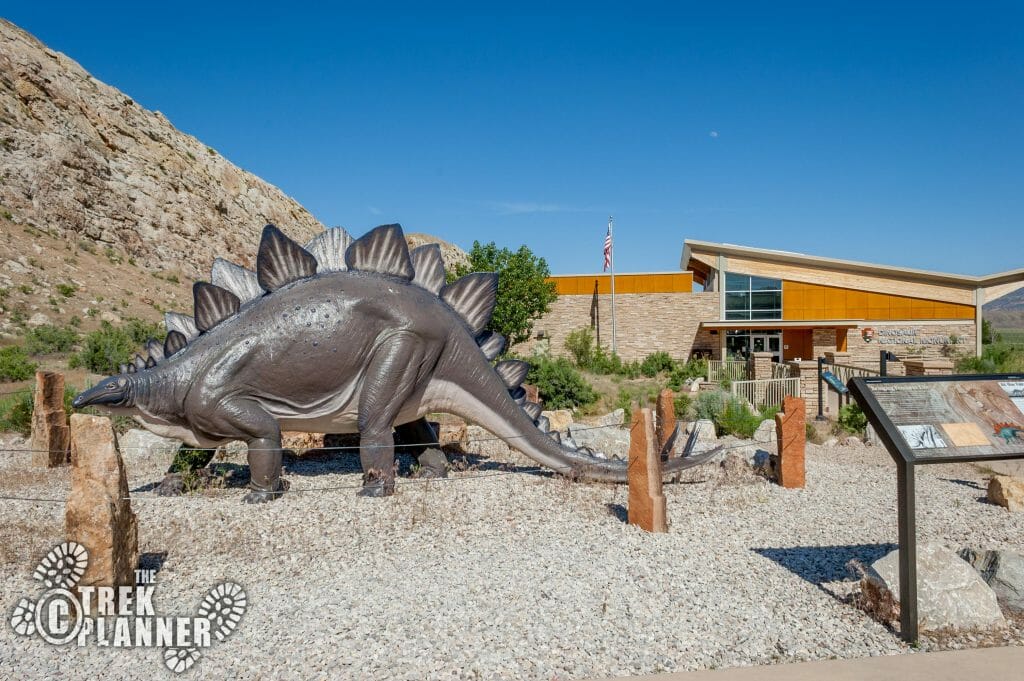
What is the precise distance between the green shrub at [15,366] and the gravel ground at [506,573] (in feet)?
29.6

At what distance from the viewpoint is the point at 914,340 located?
80.0ft

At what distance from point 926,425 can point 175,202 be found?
35302 millimetres

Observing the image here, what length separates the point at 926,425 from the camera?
3262 mm

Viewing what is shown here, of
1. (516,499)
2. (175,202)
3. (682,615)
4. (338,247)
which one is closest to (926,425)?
(682,615)

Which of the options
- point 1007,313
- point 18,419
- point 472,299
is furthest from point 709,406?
point 1007,313

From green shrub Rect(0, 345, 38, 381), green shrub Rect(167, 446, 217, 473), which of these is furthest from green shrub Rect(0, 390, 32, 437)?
green shrub Rect(0, 345, 38, 381)

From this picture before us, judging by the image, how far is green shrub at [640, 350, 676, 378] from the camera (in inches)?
958

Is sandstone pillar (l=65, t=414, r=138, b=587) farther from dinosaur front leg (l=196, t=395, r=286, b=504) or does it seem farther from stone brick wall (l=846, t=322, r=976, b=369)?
stone brick wall (l=846, t=322, r=976, b=369)

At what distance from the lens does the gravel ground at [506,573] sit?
2.90 metres

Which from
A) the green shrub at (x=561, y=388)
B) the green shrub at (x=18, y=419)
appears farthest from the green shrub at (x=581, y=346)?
the green shrub at (x=18, y=419)

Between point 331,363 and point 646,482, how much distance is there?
2.56 metres

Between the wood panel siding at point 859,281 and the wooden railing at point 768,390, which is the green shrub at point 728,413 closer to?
the wooden railing at point 768,390

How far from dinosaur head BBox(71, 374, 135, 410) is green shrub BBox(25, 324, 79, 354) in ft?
46.8

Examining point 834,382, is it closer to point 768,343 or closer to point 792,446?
point 792,446
